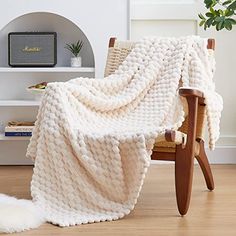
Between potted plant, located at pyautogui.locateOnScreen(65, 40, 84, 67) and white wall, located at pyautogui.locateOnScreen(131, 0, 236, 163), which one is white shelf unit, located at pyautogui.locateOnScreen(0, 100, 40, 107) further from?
white wall, located at pyautogui.locateOnScreen(131, 0, 236, 163)

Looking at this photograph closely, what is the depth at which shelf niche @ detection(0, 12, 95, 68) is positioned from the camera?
4.05m

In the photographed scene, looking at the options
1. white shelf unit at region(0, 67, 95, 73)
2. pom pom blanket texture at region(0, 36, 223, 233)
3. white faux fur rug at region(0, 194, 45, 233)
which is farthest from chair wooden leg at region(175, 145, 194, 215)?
white shelf unit at region(0, 67, 95, 73)

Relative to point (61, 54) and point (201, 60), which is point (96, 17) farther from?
point (201, 60)

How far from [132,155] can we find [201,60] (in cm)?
76

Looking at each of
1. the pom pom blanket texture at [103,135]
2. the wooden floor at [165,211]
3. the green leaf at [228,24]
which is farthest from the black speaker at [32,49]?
the green leaf at [228,24]

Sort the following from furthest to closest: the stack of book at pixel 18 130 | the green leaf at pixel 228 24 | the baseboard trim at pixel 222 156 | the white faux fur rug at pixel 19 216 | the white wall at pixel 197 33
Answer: the baseboard trim at pixel 222 156, the white wall at pixel 197 33, the stack of book at pixel 18 130, the green leaf at pixel 228 24, the white faux fur rug at pixel 19 216

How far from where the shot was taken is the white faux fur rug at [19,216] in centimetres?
244

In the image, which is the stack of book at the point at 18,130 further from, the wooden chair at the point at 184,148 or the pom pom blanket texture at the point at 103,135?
the wooden chair at the point at 184,148

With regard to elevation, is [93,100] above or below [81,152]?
above

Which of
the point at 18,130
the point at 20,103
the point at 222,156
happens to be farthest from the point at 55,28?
the point at 222,156

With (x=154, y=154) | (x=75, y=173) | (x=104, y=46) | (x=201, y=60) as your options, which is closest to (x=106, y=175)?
(x=75, y=173)

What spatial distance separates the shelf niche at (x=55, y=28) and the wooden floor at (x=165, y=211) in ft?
2.56

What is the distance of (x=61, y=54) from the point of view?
4.09 m

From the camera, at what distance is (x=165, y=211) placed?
2836 millimetres
